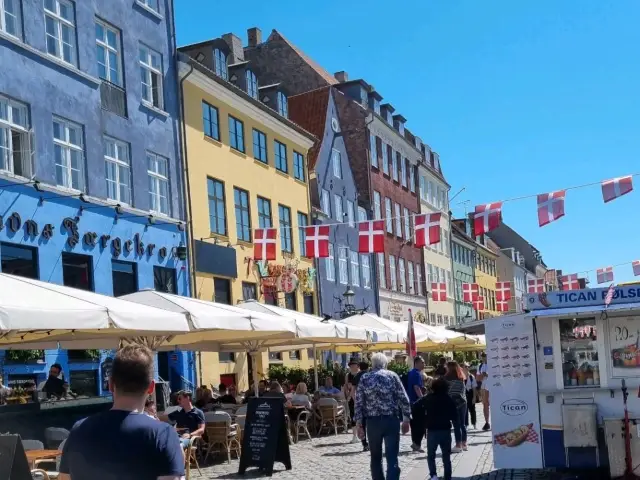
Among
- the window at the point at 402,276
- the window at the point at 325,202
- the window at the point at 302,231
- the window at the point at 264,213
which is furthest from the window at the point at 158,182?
the window at the point at 402,276

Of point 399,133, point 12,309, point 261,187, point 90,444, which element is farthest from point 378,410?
point 399,133

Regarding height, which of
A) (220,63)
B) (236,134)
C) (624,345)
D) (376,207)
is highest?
(220,63)

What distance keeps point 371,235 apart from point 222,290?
226 inches

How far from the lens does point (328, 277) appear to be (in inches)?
1438

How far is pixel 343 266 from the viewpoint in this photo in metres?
38.8

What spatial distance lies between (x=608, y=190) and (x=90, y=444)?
53.9 feet

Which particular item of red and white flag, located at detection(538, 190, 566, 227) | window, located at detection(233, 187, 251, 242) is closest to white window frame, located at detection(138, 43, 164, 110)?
window, located at detection(233, 187, 251, 242)

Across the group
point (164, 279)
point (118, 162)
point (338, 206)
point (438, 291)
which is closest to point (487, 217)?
point (164, 279)

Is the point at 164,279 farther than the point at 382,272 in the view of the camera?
No

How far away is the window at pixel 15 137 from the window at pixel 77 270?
209 centimetres

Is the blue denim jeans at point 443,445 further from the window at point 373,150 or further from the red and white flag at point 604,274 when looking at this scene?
the window at point 373,150

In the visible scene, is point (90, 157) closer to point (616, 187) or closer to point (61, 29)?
point (61, 29)

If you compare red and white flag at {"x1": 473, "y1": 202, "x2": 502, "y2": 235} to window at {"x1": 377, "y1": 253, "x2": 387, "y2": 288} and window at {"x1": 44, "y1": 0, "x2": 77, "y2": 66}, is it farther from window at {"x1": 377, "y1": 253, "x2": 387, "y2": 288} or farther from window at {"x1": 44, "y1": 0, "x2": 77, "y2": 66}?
window at {"x1": 377, "y1": 253, "x2": 387, "y2": 288}

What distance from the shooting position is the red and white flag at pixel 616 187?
720 inches
